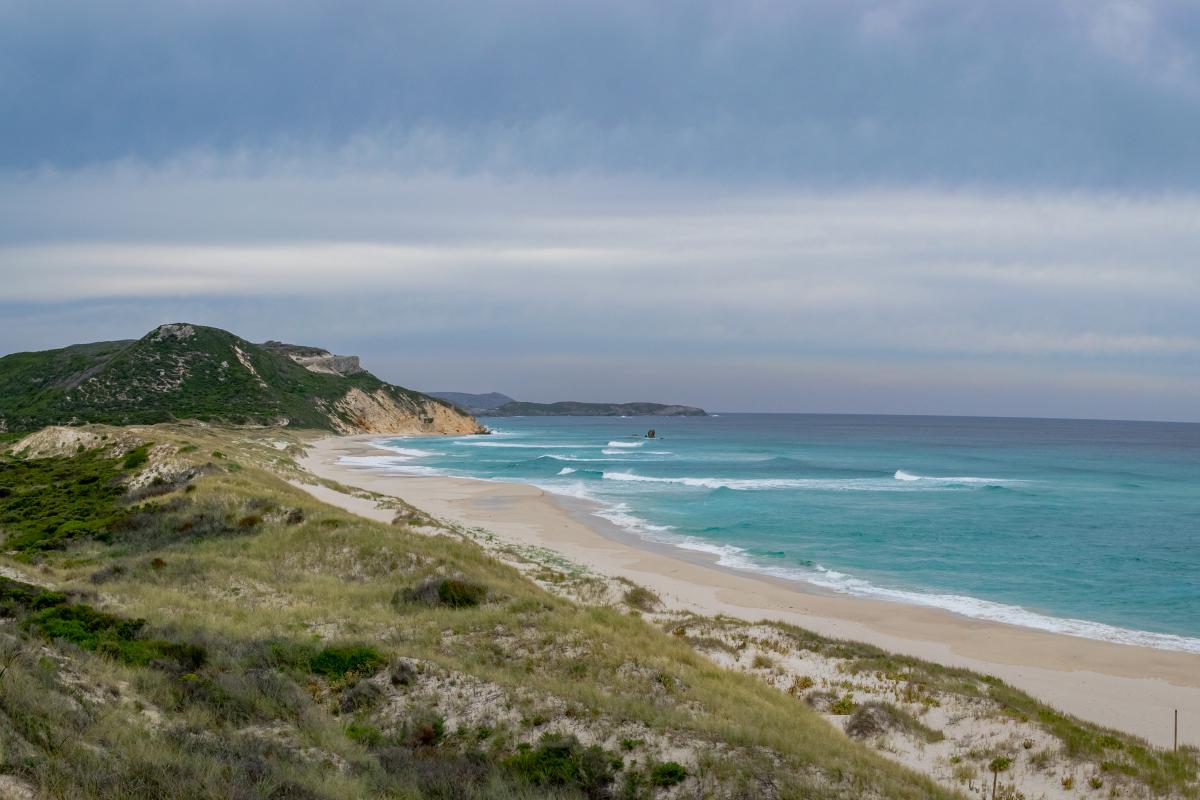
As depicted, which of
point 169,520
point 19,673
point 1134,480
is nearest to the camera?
point 19,673

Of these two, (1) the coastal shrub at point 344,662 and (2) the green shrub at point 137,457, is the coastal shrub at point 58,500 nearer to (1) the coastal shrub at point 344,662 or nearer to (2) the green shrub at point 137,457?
(2) the green shrub at point 137,457

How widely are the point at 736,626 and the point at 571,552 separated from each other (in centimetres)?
1325

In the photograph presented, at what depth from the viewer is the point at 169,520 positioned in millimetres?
23453

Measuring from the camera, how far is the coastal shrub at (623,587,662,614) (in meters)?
19.0

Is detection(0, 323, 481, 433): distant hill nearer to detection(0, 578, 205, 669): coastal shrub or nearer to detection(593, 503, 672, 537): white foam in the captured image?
detection(593, 503, 672, 537): white foam

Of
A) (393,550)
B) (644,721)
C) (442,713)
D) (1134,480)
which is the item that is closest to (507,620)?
(442,713)

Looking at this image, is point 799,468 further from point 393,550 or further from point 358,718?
point 358,718

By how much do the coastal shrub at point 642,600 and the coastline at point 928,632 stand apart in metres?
1.11

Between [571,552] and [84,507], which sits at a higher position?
[84,507]

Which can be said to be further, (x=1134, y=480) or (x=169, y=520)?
(x=1134, y=480)

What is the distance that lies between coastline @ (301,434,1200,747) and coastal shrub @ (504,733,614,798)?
1004 cm

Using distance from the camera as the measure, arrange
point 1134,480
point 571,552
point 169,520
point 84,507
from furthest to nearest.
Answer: point 1134,480, point 571,552, point 84,507, point 169,520

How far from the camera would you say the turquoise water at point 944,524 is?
2455 cm

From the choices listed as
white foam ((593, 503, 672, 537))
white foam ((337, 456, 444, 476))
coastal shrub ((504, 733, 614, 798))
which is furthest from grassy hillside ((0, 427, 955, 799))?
white foam ((337, 456, 444, 476))
